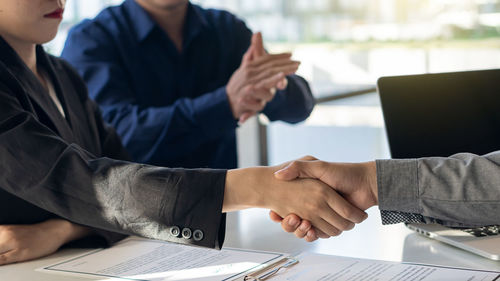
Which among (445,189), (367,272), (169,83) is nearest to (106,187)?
(367,272)

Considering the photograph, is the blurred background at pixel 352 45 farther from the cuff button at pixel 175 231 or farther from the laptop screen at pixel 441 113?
the cuff button at pixel 175 231

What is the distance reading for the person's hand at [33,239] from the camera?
1229 mm

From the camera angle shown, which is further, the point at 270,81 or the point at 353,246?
the point at 270,81

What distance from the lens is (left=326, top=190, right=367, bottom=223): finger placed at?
1.23 metres

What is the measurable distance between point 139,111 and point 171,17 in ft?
1.34

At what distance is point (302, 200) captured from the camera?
1.25 m

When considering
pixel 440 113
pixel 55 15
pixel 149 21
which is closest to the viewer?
pixel 55 15

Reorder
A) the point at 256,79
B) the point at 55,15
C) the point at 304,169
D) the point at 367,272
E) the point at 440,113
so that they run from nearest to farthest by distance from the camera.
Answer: the point at 367,272, the point at 304,169, the point at 55,15, the point at 440,113, the point at 256,79

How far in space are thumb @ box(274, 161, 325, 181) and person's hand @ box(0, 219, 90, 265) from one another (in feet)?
1.47

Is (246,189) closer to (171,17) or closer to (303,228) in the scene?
(303,228)

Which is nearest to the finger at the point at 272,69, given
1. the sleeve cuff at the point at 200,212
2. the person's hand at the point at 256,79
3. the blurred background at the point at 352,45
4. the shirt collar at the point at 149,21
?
the person's hand at the point at 256,79

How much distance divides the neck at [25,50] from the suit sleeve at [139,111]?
2.27ft

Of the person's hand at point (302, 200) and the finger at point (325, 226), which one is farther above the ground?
the person's hand at point (302, 200)

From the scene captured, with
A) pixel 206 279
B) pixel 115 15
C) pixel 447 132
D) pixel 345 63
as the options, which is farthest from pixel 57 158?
pixel 345 63
